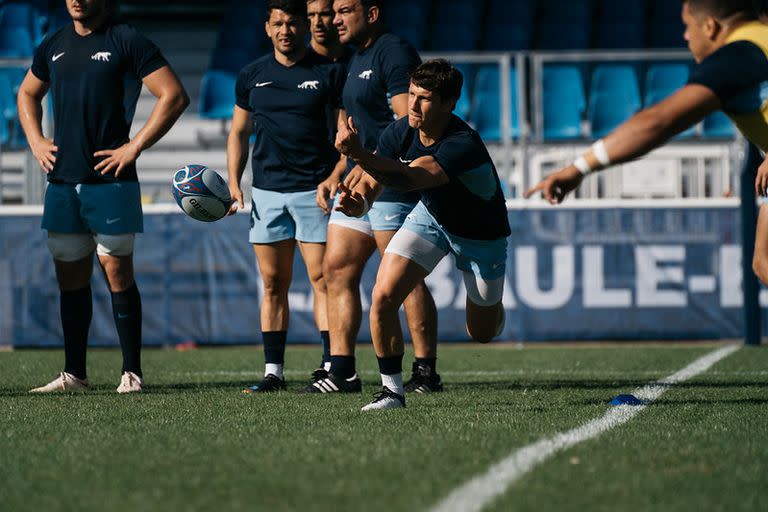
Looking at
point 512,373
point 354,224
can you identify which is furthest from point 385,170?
point 512,373

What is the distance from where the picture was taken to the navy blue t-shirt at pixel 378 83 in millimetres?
6699

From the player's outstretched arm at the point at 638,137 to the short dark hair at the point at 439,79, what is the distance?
1.43 metres

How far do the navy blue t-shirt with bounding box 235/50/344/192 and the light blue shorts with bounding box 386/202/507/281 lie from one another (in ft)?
3.82

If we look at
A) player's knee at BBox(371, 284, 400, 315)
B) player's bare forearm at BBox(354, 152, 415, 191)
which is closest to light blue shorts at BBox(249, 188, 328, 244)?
player's knee at BBox(371, 284, 400, 315)

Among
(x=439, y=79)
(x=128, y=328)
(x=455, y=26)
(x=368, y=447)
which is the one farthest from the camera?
(x=455, y=26)

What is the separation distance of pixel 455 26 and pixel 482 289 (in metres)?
13.0

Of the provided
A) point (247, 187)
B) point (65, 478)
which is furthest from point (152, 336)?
point (65, 478)

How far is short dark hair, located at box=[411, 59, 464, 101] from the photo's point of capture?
566 centimetres

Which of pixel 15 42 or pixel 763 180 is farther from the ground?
pixel 15 42

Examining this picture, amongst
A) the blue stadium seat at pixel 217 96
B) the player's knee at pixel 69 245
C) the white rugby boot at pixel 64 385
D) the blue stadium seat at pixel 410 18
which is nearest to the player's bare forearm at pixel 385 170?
the player's knee at pixel 69 245

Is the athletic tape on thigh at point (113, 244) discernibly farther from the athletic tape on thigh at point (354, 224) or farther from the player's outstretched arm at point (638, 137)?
the player's outstretched arm at point (638, 137)

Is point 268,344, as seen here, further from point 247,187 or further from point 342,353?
point 247,187

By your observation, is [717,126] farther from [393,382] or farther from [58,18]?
[393,382]

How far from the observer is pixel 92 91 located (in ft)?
22.6
